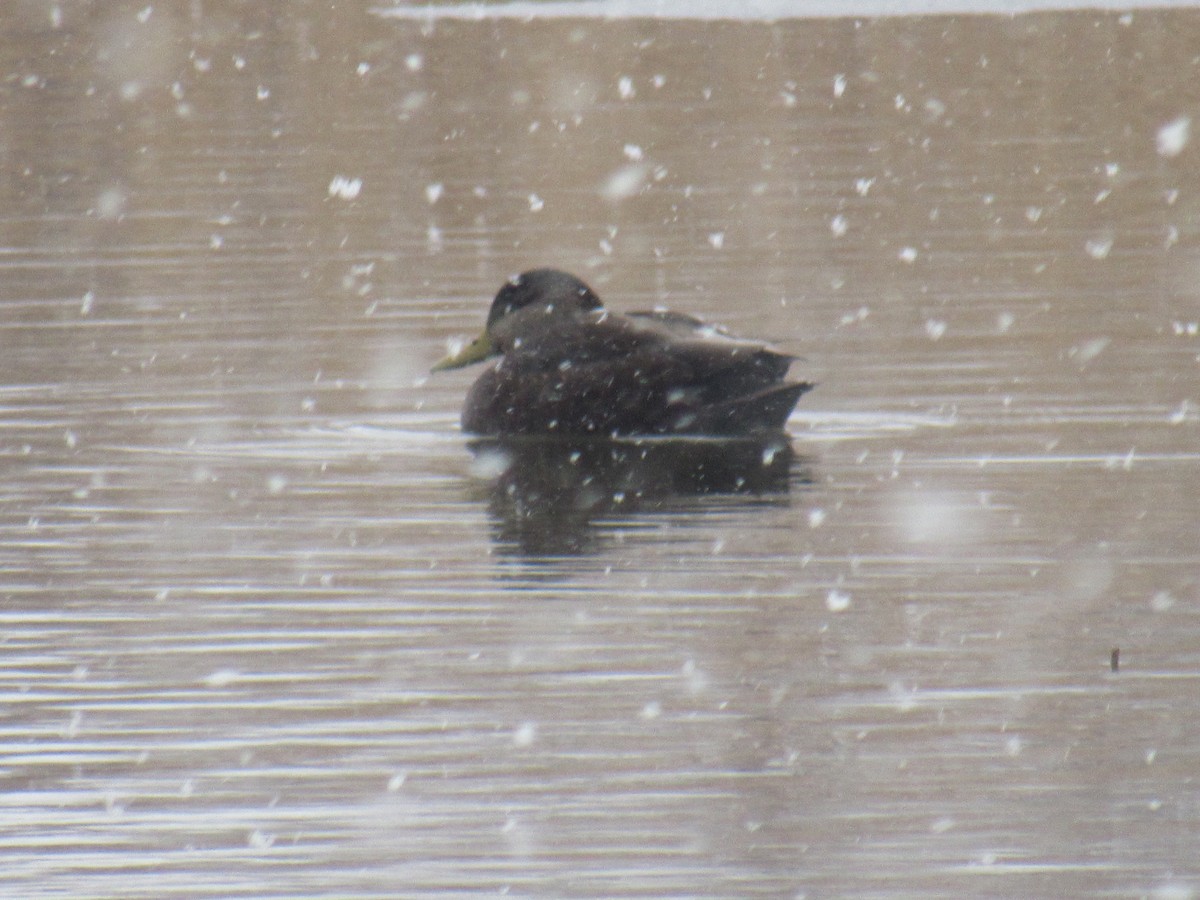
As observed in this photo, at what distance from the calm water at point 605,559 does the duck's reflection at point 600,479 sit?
0.03 metres

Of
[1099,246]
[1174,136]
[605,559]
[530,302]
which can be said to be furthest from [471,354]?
[1174,136]

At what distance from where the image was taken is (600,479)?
10945 mm

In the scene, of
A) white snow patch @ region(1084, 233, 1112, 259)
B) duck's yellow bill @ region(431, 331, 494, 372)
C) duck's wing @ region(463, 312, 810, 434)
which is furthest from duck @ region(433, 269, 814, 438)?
white snow patch @ region(1084, 233, 1112, 259)

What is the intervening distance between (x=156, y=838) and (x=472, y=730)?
3.51ft

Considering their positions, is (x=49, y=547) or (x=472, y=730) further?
(x=49, y=547)

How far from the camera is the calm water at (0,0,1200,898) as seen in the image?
6.25 meters

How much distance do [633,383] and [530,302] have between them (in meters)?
1.16

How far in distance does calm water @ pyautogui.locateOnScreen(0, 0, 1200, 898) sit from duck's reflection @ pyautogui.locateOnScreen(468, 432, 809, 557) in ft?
0.11

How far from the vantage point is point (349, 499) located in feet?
34.5

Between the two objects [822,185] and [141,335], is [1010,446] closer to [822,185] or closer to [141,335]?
[141,335]

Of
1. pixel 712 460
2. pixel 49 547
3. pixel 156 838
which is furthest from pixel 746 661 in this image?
pixel 712 460

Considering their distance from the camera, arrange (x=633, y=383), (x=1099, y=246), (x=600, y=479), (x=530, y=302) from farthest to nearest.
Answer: (x=1099, y=246)
(x=530, y=302)
(x=633, y=383)
(x=600, y=479)

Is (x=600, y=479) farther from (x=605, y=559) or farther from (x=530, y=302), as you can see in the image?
(x=530, y=302)

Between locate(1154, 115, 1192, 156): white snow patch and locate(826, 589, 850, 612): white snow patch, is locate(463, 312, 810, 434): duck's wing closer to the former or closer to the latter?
locate(826, 589, 850, 612): white snow patch
